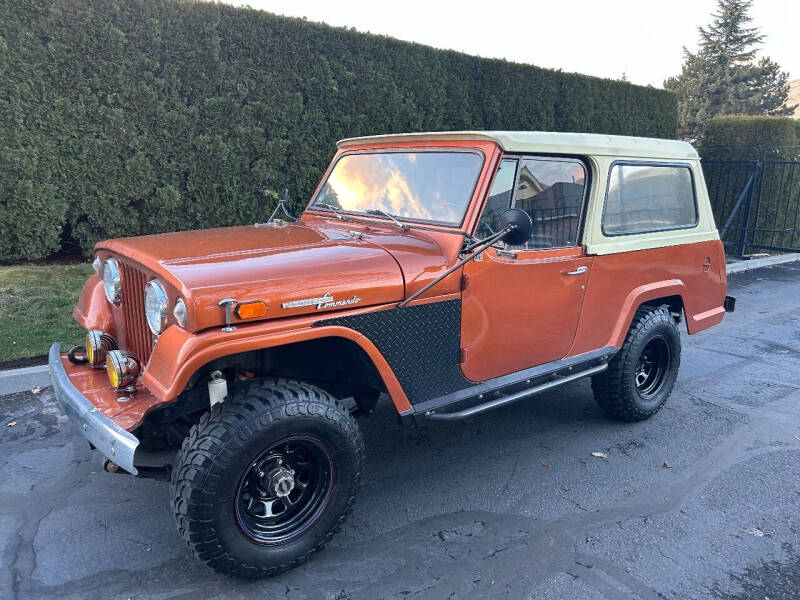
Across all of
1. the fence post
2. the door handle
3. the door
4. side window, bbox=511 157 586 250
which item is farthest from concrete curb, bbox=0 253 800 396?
the fence post

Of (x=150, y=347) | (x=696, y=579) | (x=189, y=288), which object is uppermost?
(x=189, y=288)

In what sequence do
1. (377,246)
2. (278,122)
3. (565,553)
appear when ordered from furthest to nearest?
1. (278,122)
2. (377,246)
3. (565,553)

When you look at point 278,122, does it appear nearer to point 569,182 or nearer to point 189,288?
point 569,182


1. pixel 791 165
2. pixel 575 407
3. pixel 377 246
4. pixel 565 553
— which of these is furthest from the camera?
pixel 791 165

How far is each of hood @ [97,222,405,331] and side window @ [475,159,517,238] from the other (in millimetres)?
613

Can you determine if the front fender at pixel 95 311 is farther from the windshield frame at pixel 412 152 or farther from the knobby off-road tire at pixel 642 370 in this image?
the knobby off-road tire at pixel 642 370

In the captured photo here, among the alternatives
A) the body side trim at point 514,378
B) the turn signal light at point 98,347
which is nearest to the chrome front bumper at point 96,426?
the turn signal light at point 98,347

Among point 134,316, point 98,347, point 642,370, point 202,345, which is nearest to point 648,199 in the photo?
point 642,370

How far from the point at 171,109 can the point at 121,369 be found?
5.24m

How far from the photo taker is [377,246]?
301cm

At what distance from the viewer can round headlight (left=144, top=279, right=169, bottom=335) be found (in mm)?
2471

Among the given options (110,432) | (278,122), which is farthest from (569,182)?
(278,122)

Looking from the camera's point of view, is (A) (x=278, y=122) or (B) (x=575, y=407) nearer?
→ (B) (x=575, y=407)

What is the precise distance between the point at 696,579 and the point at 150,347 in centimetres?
270
